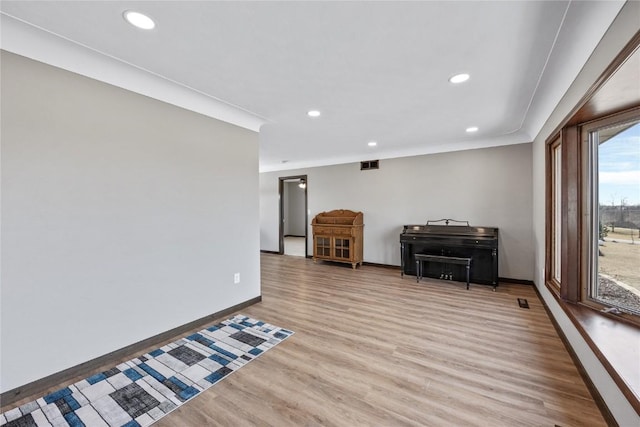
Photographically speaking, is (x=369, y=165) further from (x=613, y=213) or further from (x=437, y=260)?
(x=613, y=213)

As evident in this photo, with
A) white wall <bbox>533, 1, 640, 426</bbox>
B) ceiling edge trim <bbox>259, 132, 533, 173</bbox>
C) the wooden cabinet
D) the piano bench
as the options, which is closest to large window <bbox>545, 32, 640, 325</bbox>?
white wall <bbox>533, 1, 640, 426</bbox>

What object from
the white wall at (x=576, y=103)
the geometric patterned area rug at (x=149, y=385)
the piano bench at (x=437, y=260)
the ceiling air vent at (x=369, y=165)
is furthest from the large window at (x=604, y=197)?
the ceiling air vent at (x=369, y=165)

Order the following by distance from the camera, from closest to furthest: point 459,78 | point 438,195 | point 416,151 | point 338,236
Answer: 1. point 459,78
2. point 438,195
3. point 416,151
4. point 338,236

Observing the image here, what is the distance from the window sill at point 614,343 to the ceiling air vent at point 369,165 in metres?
4.02

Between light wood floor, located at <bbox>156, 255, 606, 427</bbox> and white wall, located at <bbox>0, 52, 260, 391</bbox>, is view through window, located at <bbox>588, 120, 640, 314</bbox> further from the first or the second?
white wall, located at <bbox>0, 52, 260, 391</bbox>

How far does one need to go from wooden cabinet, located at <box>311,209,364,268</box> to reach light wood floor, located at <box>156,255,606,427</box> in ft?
6.85

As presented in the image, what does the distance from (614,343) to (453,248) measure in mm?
2883

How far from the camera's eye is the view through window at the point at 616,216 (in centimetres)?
194

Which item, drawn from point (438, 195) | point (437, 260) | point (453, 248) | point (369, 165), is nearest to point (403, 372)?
point (437, 260)

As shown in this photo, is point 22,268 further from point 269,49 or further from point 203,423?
point 269,49

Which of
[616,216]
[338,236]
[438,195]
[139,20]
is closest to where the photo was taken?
[139,20]

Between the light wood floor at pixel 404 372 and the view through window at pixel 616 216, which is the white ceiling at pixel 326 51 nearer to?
the view through window at pixel 616 216

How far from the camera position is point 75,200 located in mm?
2076

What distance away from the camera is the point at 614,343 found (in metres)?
1.74
